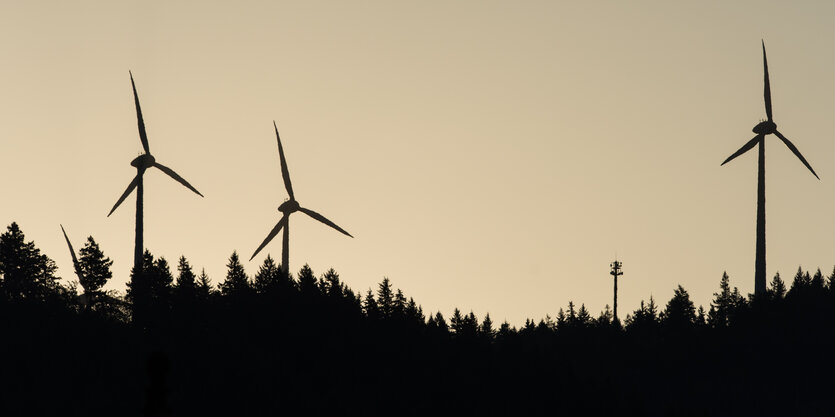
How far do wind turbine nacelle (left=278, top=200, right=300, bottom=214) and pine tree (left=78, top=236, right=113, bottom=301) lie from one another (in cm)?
2623

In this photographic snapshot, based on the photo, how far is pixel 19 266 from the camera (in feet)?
512

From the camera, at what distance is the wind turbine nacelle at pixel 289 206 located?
565ft

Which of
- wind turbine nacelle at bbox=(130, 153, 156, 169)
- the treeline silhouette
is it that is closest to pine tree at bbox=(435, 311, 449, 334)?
the treeline silhouette

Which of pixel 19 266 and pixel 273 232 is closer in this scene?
pixel 19 266

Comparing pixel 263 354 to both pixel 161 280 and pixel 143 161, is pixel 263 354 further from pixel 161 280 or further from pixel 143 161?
pixel 143 161

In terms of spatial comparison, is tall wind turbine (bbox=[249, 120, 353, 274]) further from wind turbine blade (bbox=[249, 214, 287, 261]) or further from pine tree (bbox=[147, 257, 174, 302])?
pine tree (bbox=[147, 257, 174, 302])

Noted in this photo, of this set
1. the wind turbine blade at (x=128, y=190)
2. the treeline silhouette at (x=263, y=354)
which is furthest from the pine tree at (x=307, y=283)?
the wind turbine blade at (x=128, y=190)

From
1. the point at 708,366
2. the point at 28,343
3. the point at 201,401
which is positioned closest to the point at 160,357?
the point at 201,401

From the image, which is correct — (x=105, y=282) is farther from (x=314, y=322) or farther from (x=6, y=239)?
(x=314, y=322)

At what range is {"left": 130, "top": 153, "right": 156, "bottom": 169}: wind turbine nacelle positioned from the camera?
162000 millimetres

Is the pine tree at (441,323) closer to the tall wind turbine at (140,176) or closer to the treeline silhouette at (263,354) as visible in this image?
the treeline silhouette at (263,354)

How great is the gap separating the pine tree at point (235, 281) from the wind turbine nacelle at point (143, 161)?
1360 centimetres

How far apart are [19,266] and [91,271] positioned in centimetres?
960

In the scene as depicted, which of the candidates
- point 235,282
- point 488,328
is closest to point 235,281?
point 235,282
